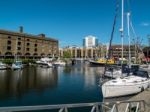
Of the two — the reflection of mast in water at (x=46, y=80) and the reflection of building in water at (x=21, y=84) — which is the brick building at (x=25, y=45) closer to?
the reflection of mast in water at (x=46, y=80)

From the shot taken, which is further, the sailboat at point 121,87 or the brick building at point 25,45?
the brick building at point 25,45

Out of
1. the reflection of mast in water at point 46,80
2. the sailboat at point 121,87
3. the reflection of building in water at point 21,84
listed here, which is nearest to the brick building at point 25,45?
the reflection of mast in water at point 46,80

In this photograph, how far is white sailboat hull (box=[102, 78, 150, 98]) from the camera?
30.3m

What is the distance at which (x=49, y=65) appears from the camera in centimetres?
11562

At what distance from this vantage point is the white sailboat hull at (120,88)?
3030 centimetres

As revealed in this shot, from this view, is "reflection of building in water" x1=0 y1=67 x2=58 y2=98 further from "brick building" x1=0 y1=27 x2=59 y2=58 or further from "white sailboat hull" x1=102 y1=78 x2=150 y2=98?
"brick building" x1=0 y1=27 x2=59 y2=58

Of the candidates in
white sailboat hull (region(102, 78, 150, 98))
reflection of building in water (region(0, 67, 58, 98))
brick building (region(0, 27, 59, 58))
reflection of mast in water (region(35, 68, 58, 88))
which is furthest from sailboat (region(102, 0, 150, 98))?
brick building (region(0, 27, 59, 58))

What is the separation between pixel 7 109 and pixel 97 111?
5.03 meters

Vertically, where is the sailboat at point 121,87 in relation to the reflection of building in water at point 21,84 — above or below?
above

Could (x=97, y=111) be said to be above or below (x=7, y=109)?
below

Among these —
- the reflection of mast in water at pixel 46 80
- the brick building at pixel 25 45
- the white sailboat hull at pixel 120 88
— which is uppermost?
the brick building at pixel 25 45

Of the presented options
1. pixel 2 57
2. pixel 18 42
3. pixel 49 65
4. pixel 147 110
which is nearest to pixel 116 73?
pixel 147 110

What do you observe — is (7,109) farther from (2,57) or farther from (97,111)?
(2,57)

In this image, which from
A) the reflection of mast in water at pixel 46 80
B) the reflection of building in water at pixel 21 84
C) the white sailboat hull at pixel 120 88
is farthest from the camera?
the reflection of mast in water at pixel 46 80
